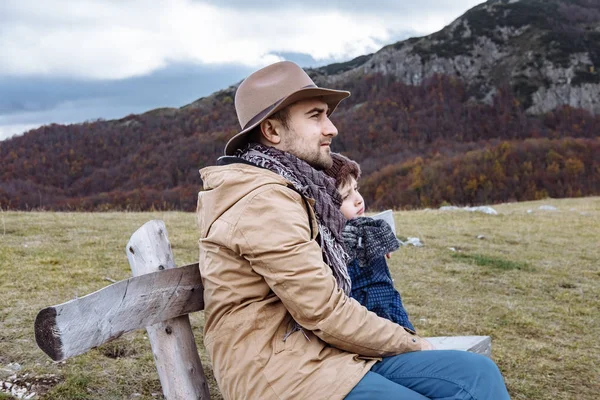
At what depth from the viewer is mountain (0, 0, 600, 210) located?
2254 inches

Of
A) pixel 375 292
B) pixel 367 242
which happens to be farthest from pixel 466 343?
pixel 367 242

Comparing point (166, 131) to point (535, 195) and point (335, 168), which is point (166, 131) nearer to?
point (535, 195)

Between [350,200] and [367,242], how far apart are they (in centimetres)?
41

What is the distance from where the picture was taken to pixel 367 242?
3.19 meters

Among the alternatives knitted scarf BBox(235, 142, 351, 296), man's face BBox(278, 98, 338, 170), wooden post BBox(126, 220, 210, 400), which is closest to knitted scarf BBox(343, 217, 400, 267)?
knitted scarf BBox(235, 142, 351, 296)

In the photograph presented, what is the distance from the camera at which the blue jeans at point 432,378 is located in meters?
2.29

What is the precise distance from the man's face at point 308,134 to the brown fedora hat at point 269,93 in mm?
57

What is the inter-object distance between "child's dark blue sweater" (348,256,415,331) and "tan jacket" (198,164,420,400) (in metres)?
0.62

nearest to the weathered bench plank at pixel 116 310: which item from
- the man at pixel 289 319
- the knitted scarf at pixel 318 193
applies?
the man at pixel 289 319

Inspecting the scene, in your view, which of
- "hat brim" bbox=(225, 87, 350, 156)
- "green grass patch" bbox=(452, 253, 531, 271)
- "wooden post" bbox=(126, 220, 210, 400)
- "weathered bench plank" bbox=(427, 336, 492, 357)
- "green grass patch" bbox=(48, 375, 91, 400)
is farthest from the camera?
"green grass patch" bbox=(452, 253, 531, 271)

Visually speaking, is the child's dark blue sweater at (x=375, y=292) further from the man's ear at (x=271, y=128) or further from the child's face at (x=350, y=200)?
the man's ear at (x=271, y=128)

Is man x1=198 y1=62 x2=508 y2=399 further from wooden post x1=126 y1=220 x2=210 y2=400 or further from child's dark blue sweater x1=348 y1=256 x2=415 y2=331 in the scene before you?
child's dark blue sweater x1=348 y1=256 x2=415 y2=331

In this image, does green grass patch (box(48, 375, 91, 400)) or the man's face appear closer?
the man's face

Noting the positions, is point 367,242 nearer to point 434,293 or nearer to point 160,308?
point 160,308
